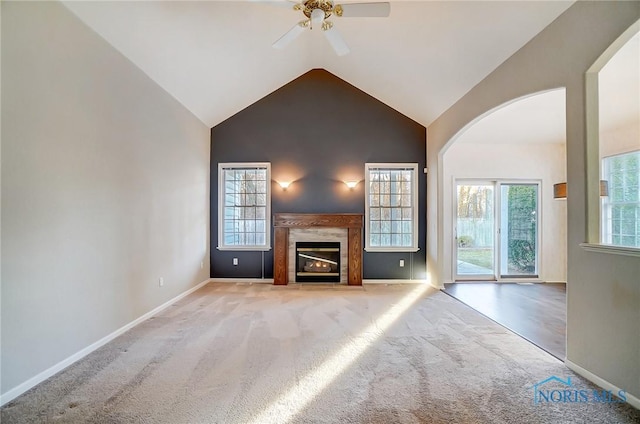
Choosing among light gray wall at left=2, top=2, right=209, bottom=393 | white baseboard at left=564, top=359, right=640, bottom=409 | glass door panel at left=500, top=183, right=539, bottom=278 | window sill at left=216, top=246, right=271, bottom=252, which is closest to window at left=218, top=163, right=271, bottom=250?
window sill at left=216, top=246, right=271, bottom=252

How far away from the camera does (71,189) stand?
2496 mm

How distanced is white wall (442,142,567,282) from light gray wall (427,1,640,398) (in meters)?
2.89

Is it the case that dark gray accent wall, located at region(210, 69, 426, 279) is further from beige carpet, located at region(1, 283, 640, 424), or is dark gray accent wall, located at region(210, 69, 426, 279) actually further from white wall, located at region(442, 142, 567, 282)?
beige carpet, located at region(1, 283, 640, 424)

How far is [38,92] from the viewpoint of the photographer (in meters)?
2.21

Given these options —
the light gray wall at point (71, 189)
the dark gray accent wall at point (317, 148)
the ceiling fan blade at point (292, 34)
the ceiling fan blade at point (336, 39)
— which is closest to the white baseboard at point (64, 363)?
the light gray wall at point (71, 189)

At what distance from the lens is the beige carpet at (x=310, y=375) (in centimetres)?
188

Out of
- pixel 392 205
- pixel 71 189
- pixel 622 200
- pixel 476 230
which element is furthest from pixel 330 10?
pixel 622 200

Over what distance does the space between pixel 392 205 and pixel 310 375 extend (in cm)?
400

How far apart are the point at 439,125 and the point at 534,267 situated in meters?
3.48

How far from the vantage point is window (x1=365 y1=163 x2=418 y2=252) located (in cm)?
571

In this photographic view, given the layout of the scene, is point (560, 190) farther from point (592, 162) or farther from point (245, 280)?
point (245, 280)

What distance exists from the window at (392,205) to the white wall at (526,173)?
2.18 ft

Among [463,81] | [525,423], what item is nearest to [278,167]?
[463,81]

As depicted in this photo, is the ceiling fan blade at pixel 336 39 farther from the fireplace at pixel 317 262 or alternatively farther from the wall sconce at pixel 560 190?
the wall sconce at pixel 560 190
